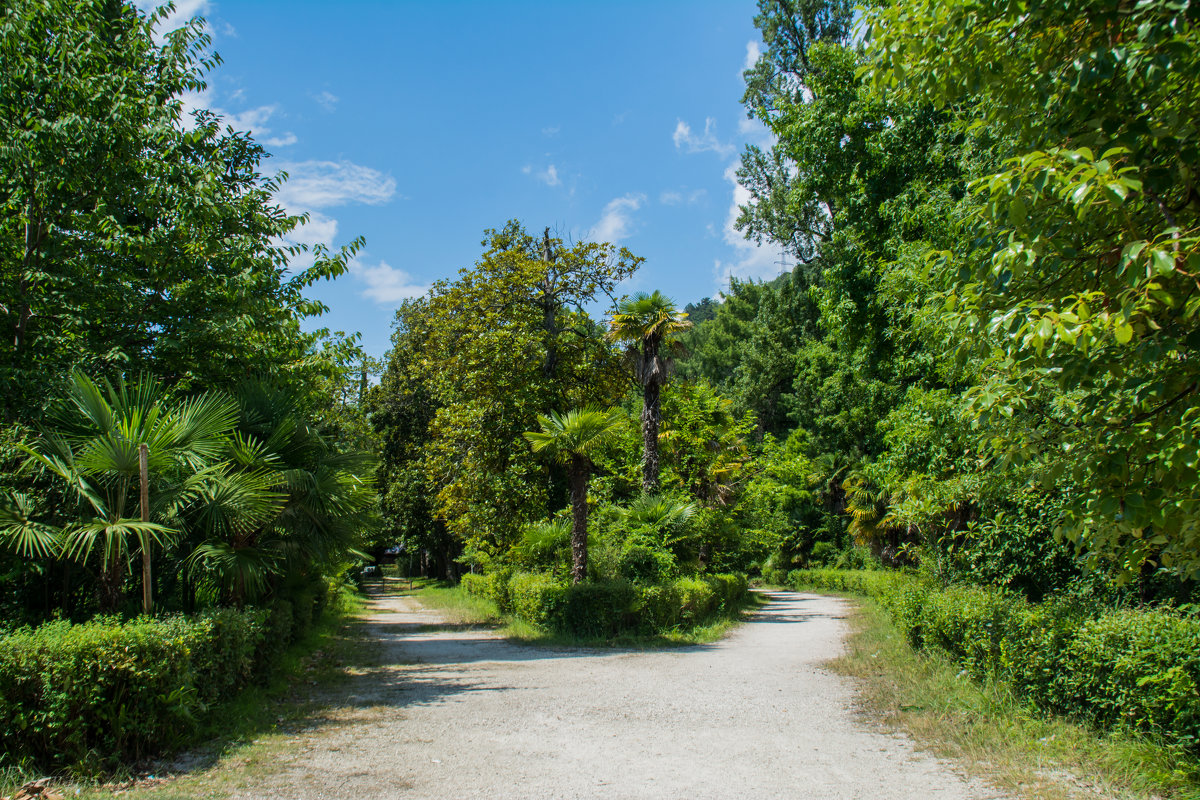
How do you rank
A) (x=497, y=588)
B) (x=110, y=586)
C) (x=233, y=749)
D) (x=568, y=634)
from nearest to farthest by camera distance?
(x=233, y=749) → (x=110, y=586) → (x=568, y=634) → (x=497, y=588)

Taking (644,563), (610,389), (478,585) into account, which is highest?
(610,389)

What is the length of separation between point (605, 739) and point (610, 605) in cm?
811

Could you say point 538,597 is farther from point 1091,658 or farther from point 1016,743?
point 1091,658

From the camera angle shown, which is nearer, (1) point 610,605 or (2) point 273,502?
(2) point 273,502

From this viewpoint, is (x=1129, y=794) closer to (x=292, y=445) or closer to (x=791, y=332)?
(x=292, y=445)

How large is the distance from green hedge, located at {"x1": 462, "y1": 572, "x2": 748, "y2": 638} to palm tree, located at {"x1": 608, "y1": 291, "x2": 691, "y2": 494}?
10.8 feet

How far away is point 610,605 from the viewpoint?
14961 millimetres

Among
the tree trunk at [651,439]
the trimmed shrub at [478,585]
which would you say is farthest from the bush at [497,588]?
the tree trunk at [651,439]

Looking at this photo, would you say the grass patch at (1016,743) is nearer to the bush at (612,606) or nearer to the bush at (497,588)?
the bush at (612,606)

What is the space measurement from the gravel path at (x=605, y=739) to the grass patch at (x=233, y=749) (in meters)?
0.31

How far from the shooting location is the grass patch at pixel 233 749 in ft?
17.3

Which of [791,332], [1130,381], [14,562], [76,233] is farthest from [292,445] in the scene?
[791,332]

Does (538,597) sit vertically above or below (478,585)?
above

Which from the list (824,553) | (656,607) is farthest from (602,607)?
(824,553)
